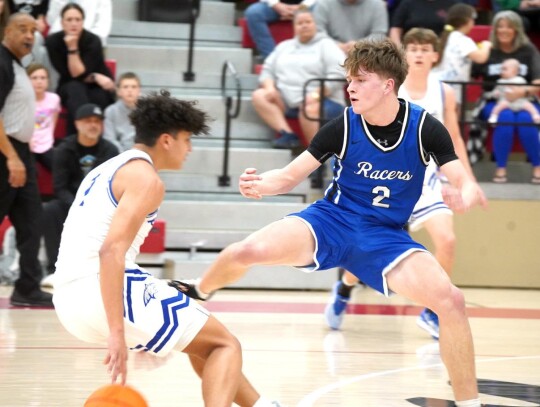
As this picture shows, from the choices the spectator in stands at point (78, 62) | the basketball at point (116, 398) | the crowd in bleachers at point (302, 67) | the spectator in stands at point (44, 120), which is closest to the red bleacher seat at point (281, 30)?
the crowd in bleachers at point (302, 67)

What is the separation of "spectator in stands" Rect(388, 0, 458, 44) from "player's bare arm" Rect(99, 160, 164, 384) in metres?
6.88

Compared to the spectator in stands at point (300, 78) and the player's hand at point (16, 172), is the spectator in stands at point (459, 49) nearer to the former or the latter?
the spectator in stands at point (300, 78)

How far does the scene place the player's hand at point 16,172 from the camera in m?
7.08

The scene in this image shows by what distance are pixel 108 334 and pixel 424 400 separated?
69.7 inches

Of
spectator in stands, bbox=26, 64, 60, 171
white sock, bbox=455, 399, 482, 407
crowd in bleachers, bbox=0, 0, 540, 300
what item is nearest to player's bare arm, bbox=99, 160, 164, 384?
white sock, bbox=455, 399, 482, 407

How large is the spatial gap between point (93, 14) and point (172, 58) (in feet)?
3.45

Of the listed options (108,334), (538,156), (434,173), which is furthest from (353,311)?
(108,334)

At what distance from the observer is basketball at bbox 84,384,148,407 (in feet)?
11.8

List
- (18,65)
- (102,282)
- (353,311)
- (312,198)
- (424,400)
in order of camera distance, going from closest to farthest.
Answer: (102,282) < (424,400) < (18,65) < (353,311) < (312,198)

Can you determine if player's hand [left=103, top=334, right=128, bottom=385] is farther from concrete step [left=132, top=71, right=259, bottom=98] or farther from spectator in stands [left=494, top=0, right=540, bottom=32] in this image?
spectator in stands [left=494, top=0, right=540, bottom=32]

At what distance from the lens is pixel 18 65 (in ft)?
23.9

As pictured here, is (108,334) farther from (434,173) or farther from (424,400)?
(434,173)

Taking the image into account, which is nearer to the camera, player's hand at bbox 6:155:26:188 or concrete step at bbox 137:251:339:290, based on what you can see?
player's hand at bbox 6:155:26:188

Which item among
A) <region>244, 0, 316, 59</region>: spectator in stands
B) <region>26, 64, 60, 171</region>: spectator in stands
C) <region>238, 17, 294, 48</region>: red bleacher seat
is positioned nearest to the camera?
<region>26, 64, 60, 171</region>: spectator in stands
